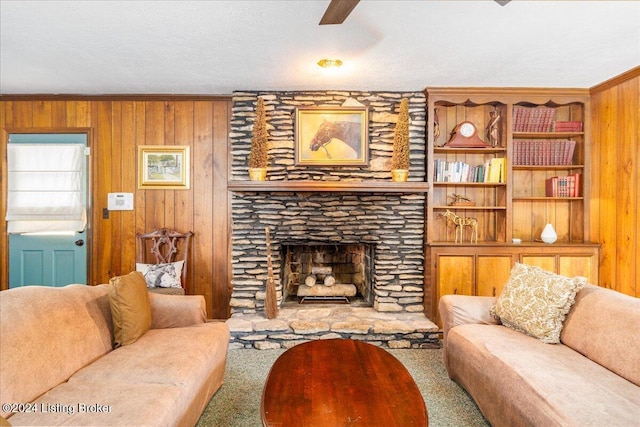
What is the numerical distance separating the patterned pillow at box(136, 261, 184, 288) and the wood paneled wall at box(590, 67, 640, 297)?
411 centimetres

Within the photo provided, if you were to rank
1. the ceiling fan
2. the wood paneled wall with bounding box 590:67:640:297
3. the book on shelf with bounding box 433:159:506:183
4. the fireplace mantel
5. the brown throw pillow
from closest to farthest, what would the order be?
the ceiling fan < the brown throw pillow < the wood paneled wall with bounding box 590:67:640:297 < the fireplace mantel < the book on shelf with bounding box 433:159:506:183

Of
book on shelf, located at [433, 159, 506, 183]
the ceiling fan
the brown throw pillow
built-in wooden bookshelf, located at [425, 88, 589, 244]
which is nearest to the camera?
the ceiling fan

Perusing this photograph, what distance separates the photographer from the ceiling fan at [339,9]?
5.09 ft

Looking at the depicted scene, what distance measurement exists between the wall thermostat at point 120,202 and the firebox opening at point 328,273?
5.65 feet

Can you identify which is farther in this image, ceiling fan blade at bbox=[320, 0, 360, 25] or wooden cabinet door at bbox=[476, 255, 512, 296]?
wooden cabinet door at bbox=[476, 255, 512, 296]

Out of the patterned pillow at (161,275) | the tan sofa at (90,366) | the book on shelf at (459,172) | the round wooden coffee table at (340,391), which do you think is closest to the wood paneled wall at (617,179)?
the book on shelf at (459,172)

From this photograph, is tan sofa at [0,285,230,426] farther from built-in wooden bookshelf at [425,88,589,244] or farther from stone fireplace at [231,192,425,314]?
built-in wooden bookshelf at [425,88,589,244]

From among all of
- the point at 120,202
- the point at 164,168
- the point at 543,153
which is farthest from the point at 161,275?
the point at 543,153

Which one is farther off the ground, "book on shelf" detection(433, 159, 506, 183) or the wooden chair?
"book on shelf" detection(433, 159, 506, 183)

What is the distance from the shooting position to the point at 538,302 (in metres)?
2.12

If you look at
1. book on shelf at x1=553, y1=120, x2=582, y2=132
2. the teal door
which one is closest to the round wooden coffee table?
the teal door

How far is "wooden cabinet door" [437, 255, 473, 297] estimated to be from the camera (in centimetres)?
332

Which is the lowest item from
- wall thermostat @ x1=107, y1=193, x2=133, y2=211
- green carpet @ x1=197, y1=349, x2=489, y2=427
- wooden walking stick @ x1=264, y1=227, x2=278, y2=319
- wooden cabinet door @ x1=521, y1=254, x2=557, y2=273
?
green carpet @ x1=197, y1=349, x2=489, y2=427

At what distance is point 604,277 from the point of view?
3.32 metres
